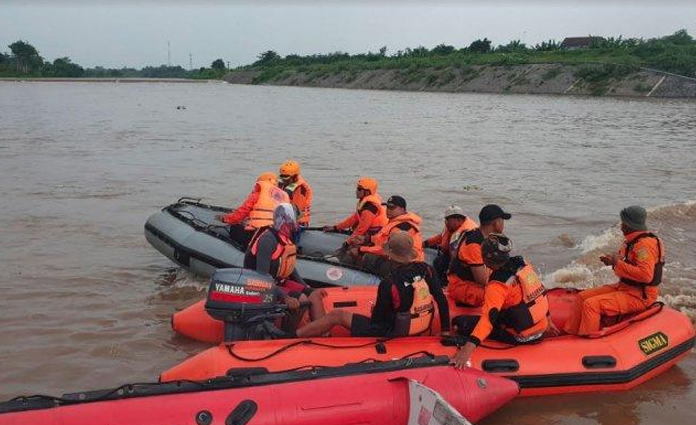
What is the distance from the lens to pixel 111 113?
2956 cm

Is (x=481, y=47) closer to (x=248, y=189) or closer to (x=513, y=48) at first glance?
(x=513, y=48)

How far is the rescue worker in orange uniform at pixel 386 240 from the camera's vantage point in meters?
5.88

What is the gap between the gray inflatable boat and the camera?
6.25m

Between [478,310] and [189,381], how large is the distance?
2.23 metres

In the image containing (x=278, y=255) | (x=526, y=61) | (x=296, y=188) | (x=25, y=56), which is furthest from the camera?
(x=25, y=56)

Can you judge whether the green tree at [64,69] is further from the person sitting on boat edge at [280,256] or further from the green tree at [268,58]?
the person sitting on boat edge at [280,256]

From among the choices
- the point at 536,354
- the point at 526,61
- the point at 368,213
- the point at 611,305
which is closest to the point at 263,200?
the point at 368,213

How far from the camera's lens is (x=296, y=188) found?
7.75 metres

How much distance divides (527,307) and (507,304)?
0.48 feet

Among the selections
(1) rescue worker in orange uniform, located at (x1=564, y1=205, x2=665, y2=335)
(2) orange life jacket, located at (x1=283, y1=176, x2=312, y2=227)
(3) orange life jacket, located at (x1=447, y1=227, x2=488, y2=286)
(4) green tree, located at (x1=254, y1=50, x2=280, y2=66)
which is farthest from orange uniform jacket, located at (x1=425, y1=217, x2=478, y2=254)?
(4) green tree, located at (x1=254, y1=50, x2=280, y2=66)

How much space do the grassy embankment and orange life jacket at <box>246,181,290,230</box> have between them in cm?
3822

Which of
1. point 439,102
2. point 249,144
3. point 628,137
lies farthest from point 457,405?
point 439,102

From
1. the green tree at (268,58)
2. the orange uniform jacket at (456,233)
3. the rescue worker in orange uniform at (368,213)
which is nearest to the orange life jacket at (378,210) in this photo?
the rescue worker in orange uniform at (368,213)

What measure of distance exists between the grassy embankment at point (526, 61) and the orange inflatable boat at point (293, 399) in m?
40.0
